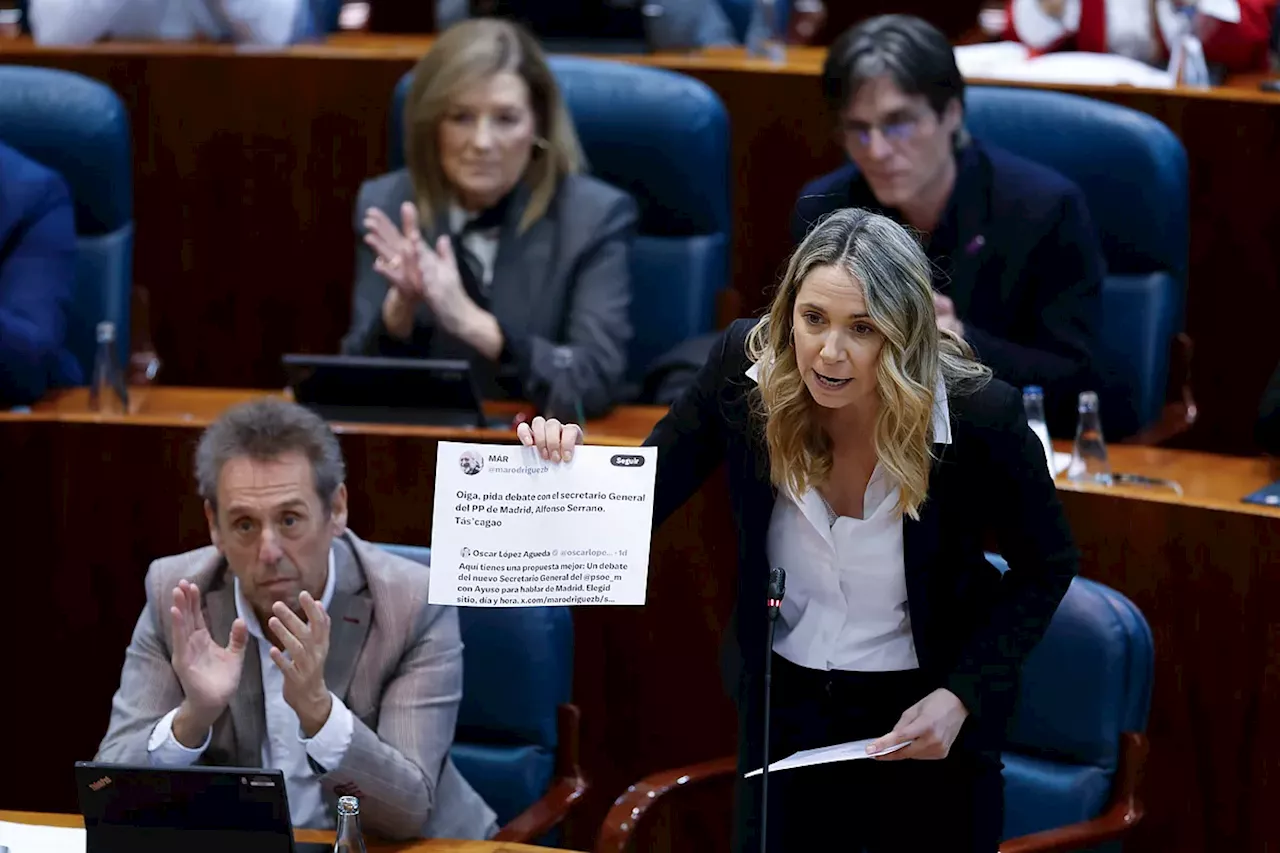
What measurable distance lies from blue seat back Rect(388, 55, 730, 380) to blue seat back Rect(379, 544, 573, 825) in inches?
42.6

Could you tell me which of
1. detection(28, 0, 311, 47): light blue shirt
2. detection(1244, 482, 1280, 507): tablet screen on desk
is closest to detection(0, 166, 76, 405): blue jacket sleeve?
detection(28, 0, 311, 47): light blue shirt

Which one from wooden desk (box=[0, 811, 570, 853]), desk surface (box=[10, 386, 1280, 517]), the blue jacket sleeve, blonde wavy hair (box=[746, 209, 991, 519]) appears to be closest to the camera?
blonde wavy hair (box=[746, 209, 991, 519])

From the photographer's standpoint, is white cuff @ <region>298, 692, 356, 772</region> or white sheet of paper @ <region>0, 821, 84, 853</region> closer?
white sheet of paper @ <region>0, 821, 84, 853</region>

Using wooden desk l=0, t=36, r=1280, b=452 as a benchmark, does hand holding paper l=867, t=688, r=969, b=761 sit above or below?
below

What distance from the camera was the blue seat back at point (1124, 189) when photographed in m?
3.09

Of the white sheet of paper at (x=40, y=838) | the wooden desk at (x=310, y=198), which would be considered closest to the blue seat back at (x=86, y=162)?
the wooden desk at (x=310, y=198)

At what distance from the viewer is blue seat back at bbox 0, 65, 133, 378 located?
3.27m

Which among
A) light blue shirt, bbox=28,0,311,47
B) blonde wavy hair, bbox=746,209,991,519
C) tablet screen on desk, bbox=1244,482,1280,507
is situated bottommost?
tablet screen on desk, bbox=1244,482,1280,507

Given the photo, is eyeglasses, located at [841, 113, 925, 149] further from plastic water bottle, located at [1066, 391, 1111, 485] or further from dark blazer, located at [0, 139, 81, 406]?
dark blazer, located at [0, 139, 81, 406]

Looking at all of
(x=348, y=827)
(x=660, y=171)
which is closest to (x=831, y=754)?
(x=348, y=827)

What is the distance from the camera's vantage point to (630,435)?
279cm

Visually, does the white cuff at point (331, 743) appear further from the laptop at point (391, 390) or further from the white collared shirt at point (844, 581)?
the laptop at point (391, 390)

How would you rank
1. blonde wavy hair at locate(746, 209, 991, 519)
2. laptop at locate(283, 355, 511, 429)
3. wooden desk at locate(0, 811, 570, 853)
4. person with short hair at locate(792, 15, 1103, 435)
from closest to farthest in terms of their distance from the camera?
blonde wavy hair at locate(746, 209, 991, 519) < wooden desk at locate(0, 811, 570, 853) < laptop at locate(283, 355, 511, 429) < person with short hair at locate(792, 15, 1103, 435)

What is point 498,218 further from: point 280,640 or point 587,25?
point 280,640
